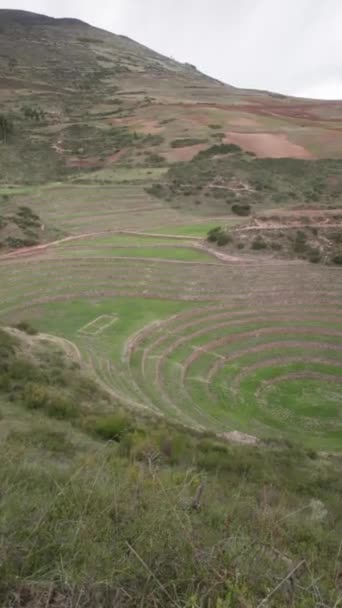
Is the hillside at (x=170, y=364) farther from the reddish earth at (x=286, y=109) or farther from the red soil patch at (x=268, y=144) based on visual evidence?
the reddish earth at (x=286, y=109)

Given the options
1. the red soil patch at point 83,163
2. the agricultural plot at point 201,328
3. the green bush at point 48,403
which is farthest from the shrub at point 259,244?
the red soil patch at point 83,163

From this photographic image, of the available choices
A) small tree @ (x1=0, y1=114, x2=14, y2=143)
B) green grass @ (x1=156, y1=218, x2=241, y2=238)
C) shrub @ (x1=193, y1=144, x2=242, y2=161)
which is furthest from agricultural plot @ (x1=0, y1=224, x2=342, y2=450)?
small tree @ (x1=0, y1=114, x2=14, y2=143)

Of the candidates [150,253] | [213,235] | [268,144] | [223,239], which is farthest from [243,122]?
[150,253]

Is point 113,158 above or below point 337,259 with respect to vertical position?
above

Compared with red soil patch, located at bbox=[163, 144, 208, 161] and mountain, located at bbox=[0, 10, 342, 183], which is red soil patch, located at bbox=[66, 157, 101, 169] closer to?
mountain, located at bbox=[0, 10, 342, 183]

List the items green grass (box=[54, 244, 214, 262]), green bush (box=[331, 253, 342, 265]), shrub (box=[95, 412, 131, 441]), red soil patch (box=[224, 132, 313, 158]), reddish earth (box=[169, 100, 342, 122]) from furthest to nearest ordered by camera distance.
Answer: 1. reddish earth (box=[169, 100, 342, 122])
2. red soil patch (box=[224, 132, 313, 158])
3. green grass (box=[54, 244, 214, 262])
4. green bush (box=[331, 253, 342, 265])
5. shrub (box=[95, 412, 131, 441])

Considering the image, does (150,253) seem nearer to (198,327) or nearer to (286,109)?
(198,327)

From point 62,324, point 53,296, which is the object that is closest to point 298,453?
point 62,324
